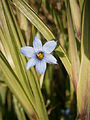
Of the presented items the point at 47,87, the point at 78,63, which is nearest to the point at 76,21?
the point at 78,63

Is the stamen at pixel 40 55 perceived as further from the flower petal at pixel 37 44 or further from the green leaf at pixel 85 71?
the green leaf at pixel 85 71

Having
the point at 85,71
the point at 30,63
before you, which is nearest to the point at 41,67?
the point at 30,63

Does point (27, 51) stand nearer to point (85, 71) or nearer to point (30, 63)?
point (30, 63)

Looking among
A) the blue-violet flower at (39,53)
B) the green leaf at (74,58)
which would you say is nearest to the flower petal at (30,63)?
the blue-violet flower at (39,53)

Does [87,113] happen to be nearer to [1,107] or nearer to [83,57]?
[83,57]

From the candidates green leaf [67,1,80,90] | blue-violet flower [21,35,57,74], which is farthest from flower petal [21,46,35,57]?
green leaf [67,1,80,90]
